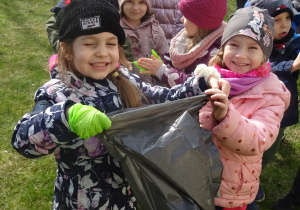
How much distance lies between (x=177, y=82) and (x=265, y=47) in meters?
0.72

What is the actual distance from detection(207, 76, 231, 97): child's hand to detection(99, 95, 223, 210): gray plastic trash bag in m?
0.21

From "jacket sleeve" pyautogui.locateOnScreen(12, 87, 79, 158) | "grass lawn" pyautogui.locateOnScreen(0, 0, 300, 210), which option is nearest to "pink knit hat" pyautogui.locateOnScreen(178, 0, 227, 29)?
"jacket sleeve" pyautogui.locateOnScreen(12, 87, 79, 158)

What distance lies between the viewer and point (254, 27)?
2.02 metres

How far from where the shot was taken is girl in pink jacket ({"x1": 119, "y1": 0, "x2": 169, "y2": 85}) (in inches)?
118

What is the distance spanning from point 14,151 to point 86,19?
2449mm

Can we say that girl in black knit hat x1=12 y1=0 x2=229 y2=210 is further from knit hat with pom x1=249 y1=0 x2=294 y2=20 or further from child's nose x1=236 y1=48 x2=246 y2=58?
knit hat with pom x1=249 y1=0 x2=294 y2=20

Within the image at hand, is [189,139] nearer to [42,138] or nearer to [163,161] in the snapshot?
[163,161]

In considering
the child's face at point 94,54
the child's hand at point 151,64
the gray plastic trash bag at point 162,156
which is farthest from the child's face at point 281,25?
Answer: the child's face at point 94,54

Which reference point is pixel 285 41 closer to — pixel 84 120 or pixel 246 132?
pixel 246 132

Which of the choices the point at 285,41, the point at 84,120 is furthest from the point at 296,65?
the point at 84,120

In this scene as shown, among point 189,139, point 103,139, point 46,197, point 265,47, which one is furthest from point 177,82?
point 46,197

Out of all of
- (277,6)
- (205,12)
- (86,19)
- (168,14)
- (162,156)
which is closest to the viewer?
(162,156)

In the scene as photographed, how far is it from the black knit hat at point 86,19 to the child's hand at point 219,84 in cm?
55

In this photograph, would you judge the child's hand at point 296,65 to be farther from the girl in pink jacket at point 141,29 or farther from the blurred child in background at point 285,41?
the girl in pink jacket at point 141,29
